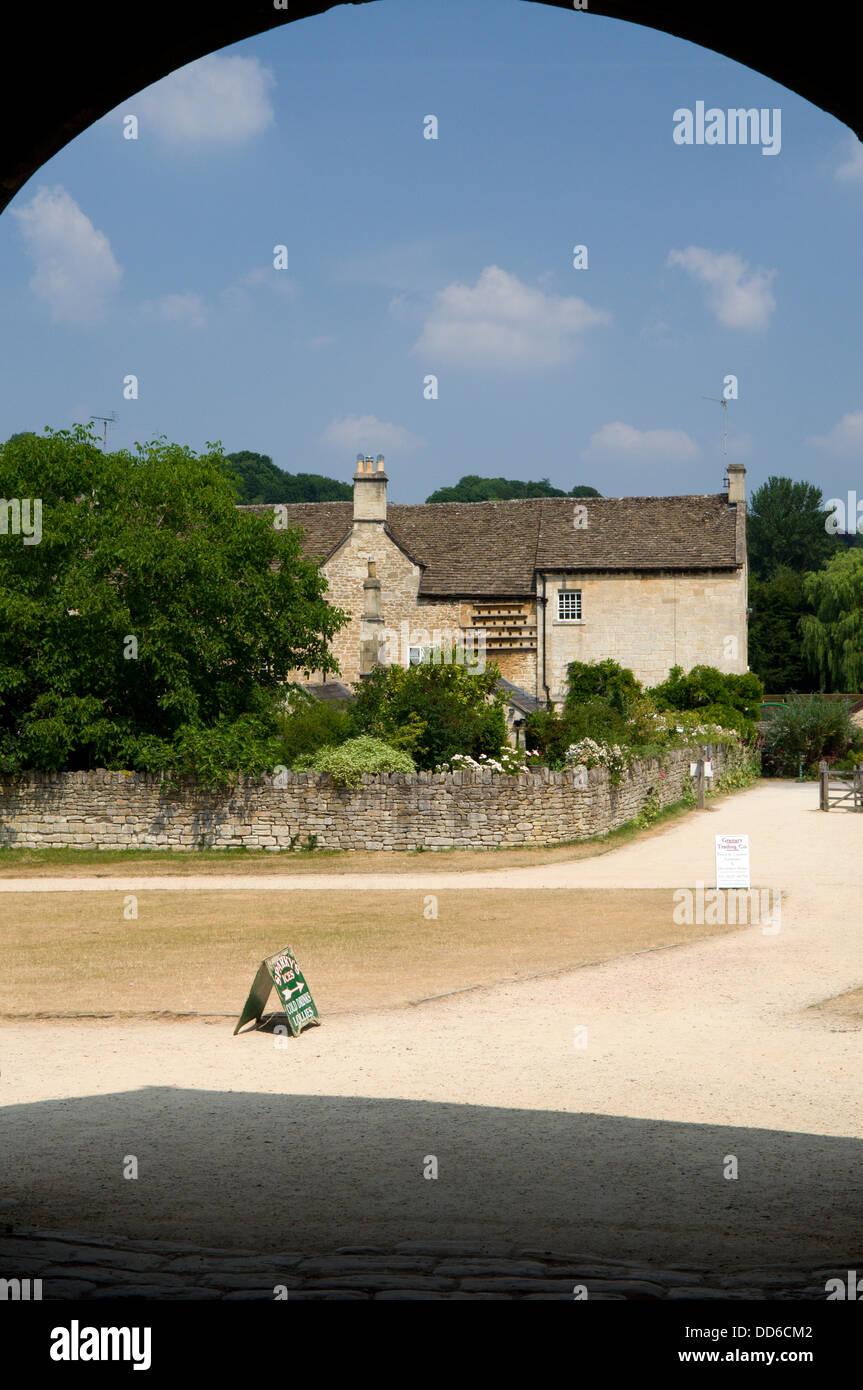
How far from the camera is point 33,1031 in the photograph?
10.8 meters

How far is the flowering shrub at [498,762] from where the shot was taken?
25344mm

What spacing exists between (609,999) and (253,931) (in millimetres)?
6188

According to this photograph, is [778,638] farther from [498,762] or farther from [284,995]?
[284,995]

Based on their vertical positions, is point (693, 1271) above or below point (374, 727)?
below

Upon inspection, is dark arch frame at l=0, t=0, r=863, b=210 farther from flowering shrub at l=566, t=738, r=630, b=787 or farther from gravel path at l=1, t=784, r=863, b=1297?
flowering shrub at l=566, t=738, r=630, b=787

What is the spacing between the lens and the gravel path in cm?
550

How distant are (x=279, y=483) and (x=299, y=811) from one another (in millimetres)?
101336

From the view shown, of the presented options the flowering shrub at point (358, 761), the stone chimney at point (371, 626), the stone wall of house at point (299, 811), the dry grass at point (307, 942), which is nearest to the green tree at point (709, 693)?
the stone chimney at point (371, 626)

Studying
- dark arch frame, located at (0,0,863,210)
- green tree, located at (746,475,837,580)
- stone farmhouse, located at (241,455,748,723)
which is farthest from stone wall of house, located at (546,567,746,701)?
green tree, located at (746,475,837,580)

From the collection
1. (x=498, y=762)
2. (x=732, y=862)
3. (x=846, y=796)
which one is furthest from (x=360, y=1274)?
(x=846, y=796)

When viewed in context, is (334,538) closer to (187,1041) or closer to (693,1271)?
(187,1041)

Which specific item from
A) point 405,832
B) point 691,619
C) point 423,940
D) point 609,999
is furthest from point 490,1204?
point 691,619

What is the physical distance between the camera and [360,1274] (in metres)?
4.42

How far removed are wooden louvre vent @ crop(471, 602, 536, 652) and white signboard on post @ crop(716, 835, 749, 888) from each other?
27048 millimetres
